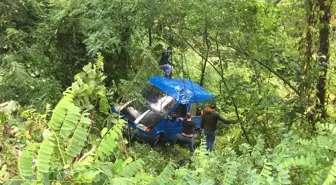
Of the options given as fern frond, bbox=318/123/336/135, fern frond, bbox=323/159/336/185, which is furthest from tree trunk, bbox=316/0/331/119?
fern frond, bbox=323/159/336/185

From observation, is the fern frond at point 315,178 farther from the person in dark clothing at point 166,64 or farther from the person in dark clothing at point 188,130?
the person in dark clothing at point 188,130

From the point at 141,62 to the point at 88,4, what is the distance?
1.39m

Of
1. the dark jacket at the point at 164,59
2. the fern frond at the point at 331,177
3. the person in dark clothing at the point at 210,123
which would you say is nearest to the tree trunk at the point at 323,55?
the fern frond at the point at 331,177

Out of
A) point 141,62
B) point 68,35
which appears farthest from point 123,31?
point 68,35

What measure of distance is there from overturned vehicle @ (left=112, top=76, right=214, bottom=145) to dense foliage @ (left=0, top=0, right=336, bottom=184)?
22.6 inches

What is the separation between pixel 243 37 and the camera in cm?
611

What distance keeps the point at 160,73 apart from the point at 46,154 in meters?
5.58

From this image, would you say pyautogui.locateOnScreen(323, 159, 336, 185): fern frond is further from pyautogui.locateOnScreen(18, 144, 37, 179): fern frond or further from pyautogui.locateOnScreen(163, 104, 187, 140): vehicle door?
pyautogui.locateOnScreen(163, 104, 187, 140): vehicle door

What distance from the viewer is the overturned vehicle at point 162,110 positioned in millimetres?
9070

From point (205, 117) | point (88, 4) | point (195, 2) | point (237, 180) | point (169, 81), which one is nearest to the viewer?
point (237, 180)

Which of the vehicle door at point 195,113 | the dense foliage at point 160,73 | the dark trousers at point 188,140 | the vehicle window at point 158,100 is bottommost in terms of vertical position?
the dark trousers at point 188,140

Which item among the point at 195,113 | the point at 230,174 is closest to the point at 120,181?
the point at 230,174

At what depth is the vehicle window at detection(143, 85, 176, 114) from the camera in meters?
9.45

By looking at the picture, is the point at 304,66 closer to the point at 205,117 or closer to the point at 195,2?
the point at 195,2
